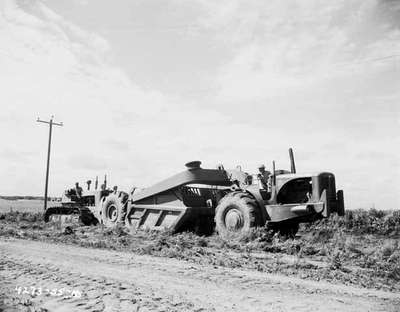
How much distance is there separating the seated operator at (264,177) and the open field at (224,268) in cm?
162

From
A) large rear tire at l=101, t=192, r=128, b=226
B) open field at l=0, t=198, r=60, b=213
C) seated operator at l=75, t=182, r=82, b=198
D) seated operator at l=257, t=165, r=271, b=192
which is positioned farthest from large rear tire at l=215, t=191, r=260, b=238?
open field at l=0, t=198, r=60, b=213

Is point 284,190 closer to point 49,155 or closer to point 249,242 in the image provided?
point 249,242

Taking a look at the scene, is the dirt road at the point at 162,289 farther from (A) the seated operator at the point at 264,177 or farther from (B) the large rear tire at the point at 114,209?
(B) the large rear tire at the point at 114,209

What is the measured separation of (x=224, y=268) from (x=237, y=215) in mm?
4079

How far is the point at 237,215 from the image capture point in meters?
11.2

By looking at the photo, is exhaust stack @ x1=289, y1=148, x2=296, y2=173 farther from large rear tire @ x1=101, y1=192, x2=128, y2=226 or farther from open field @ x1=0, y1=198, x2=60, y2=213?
open field @ x1=0, y1=198, x2=60, y2=213

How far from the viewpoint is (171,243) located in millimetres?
9953

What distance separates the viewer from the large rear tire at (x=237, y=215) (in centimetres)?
1084

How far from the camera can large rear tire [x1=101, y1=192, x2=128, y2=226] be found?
48.5 ft

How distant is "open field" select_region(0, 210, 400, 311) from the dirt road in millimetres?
14

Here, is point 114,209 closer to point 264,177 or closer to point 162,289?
point 264,177

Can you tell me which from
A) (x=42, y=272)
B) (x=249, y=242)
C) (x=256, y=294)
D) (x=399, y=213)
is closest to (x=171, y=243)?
(x=249, y=242)

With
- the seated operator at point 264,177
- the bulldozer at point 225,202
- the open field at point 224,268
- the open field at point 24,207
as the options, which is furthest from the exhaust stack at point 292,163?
the open field at point 24,207

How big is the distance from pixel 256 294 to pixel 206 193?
28.1 ft
